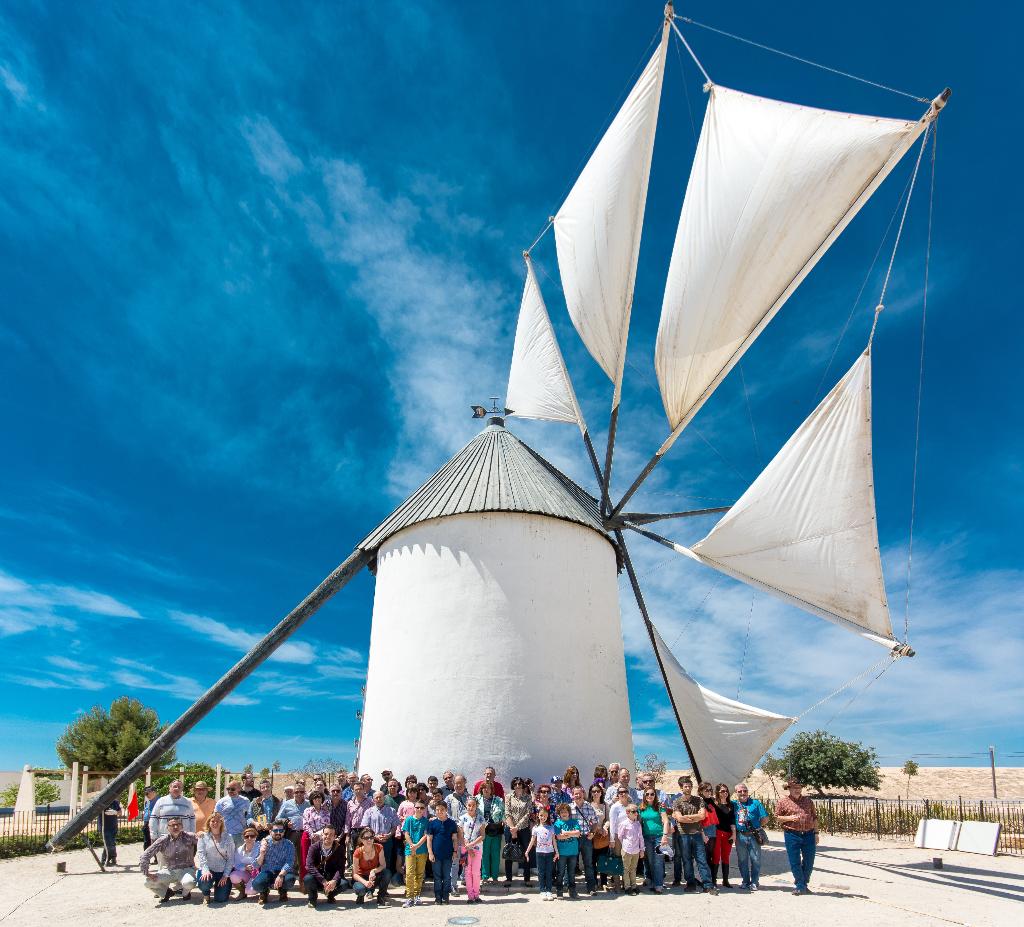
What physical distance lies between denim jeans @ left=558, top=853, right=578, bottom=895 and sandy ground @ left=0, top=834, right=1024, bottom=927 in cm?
25

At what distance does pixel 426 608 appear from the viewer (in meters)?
12.9

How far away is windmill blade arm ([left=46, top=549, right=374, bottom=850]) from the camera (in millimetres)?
12844

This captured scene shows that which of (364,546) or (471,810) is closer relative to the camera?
(471,810)

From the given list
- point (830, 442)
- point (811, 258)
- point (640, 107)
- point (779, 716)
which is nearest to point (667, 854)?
point (779, 716)

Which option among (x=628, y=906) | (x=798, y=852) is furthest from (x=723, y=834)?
(x=628, y=906)

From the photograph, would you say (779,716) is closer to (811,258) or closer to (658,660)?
(658,660)

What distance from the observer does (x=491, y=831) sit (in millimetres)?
9305

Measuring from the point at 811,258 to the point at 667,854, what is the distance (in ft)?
31.6

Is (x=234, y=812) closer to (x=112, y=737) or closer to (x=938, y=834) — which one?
(x=938, y=834)

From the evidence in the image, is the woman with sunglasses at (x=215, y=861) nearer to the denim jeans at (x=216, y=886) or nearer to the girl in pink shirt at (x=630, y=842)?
the denim jeans at (x=216, y=886)

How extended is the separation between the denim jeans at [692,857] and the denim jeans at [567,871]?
1544 mm

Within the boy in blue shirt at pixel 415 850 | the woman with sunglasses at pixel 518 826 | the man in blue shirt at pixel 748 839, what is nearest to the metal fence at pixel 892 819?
the man in blue shirt at pixel 748 839

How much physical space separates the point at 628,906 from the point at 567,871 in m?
0.90

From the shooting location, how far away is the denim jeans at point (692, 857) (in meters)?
9.20
